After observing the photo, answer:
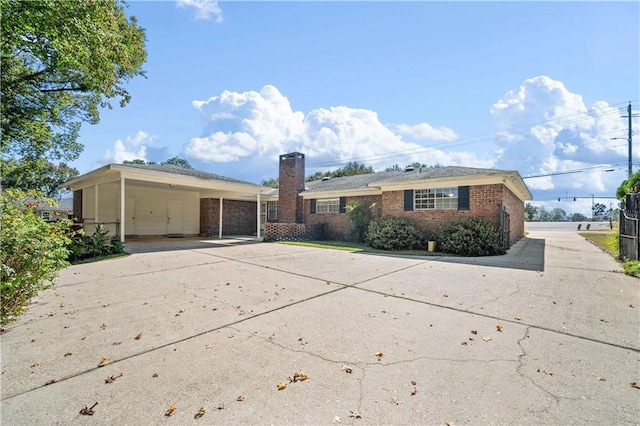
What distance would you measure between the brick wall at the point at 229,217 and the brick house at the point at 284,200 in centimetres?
6

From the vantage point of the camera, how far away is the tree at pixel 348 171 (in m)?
46.8

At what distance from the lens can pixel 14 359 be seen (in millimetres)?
2994

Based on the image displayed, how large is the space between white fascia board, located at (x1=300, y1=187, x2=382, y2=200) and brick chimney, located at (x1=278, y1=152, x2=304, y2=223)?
67cm

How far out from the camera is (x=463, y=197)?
12.6 meters

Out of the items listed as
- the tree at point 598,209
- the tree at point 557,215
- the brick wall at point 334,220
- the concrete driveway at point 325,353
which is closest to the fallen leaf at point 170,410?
the concrete driveway at point 325,353

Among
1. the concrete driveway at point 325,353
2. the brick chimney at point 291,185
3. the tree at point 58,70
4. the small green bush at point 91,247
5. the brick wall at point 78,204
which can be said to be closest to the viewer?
the concrete driveway at point 325,353

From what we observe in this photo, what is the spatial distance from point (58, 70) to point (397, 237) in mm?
15182

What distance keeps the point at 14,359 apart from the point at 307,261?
7013 millimetres

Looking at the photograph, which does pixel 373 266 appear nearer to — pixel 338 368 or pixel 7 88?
pixel 338 368

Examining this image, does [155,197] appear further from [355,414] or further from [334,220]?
[355,414]

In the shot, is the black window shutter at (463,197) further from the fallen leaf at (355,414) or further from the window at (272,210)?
the window at (272,210)

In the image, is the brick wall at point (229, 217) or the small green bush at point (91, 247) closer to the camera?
the small green bush at point (91, 247)

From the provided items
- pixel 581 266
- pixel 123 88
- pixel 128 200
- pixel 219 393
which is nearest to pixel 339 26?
pixel 123 88

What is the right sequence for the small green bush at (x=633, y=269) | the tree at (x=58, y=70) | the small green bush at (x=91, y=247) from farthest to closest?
the small green bush at (x=91, y=247) → the small green bush at (x=633, y=269) → the tree at (x=58, y=70)
